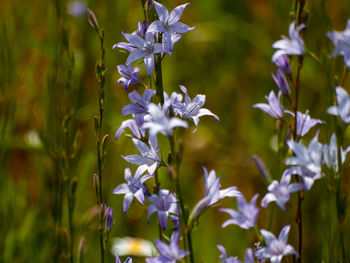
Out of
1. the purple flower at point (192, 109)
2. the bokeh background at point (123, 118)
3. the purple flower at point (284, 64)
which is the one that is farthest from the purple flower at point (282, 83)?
the bokeh background at point (123, 118)

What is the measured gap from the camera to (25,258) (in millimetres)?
1464

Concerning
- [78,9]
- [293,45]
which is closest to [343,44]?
[293,45]

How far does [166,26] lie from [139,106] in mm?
128

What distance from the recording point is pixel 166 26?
746 mm

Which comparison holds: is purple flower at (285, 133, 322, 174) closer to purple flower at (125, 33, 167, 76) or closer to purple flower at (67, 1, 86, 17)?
purple flower at (125, 33, 167, 76)

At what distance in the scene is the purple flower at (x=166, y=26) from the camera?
722 mm

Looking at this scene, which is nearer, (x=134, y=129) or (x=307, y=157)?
(x=307, y=157)

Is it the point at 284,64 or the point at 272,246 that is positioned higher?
the point at 284,64

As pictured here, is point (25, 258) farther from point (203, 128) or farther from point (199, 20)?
point (199, 20)

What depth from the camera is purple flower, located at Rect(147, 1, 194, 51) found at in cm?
72

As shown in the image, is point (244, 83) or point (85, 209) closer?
point (85, 209)

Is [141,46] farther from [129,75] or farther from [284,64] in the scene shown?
[284,64]

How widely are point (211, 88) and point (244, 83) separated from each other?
0.20 m

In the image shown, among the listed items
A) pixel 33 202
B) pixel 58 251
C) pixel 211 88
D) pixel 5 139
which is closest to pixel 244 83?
pixel 211 88
